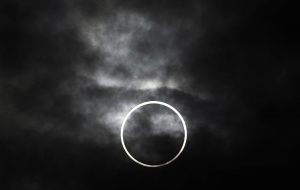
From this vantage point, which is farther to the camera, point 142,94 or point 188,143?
point 188,143

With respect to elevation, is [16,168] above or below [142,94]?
below

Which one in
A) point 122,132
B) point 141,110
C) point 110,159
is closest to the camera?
point 122,132

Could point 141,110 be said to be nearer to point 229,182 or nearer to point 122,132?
point 122,132

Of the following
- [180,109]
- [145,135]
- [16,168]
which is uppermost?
[180,109]

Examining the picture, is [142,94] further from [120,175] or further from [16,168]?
[16,168]

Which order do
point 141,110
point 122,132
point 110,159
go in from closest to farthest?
point 122,132 → point 141,110 → point 110,159

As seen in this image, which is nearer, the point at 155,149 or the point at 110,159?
the point at 155,149

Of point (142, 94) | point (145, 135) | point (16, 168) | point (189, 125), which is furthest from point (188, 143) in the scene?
point (16, 168)

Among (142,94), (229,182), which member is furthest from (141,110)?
(229,182)

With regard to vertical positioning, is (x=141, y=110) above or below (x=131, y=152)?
above
